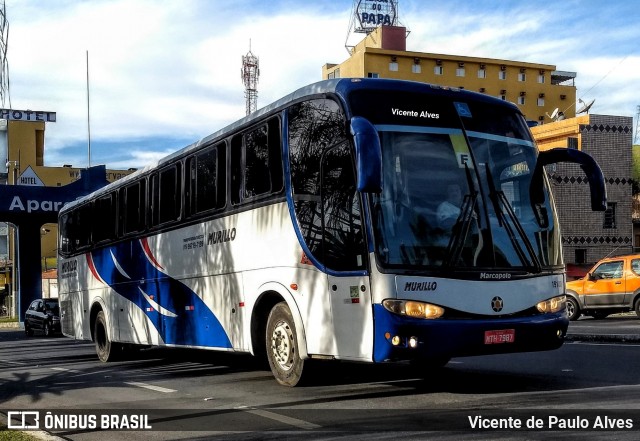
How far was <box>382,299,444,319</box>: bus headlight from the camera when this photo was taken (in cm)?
858

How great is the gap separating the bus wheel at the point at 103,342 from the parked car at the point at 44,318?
44.6 ft

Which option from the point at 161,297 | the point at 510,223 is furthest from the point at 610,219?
the point at 510,223

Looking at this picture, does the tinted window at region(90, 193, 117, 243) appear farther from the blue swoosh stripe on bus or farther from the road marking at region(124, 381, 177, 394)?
the road marking at region(124, 381, 177, 394)

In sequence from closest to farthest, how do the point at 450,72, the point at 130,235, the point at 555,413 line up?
the point at 555,413, the point at 130,235, the point at 450,72

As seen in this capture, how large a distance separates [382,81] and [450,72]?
89750 millimetres

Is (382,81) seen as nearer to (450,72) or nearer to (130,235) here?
(130,235)

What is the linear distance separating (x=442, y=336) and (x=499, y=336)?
65 centimetres

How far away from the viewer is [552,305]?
30.8ft

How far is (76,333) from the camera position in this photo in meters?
19.5

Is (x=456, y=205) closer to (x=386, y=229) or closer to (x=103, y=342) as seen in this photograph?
(x=386, y=229)

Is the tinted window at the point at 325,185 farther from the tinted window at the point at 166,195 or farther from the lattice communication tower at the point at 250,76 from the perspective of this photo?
the lattice communication tower at the point at 250,76

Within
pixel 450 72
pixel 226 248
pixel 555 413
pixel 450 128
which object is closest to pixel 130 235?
pixel 226 248

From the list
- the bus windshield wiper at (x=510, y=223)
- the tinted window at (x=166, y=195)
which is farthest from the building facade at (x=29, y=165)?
the bus windshield wiper at (x=510, y=223)

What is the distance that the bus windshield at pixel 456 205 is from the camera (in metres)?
8.79
